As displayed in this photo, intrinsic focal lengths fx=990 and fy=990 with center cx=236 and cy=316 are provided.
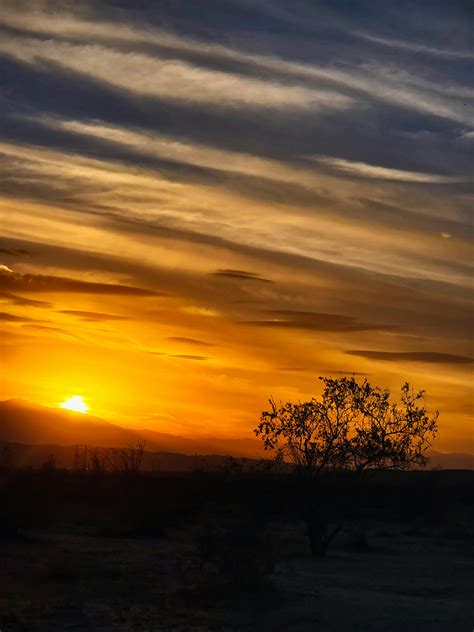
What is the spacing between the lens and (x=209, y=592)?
21.8 metres

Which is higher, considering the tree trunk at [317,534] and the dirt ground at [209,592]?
the tree trunk at [317,534]

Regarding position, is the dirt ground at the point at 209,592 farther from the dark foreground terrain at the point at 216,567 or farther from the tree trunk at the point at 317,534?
the tree trunk at the point at 317,534

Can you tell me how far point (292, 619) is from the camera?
19.1m

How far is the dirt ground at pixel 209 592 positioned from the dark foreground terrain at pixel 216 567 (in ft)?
0.13

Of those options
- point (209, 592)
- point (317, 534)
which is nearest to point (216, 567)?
point (209, 592)

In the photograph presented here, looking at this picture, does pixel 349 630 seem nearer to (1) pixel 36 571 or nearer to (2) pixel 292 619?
(2) pixel 292 619

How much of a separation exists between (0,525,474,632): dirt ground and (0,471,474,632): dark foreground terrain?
0.04 metres

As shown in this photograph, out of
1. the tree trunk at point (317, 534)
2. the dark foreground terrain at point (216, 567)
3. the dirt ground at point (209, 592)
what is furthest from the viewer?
the tree trunk at point (317, 534)

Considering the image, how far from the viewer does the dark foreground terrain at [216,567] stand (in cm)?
1930

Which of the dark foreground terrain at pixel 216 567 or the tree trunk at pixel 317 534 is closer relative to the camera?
the dark foreground terrain at pixel 216 567

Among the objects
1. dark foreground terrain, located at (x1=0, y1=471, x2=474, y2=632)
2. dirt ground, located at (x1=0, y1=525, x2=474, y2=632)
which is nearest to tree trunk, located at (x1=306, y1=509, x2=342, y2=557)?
dirt ground, located at (x1=0, y1=525, x2=474, y2=632)

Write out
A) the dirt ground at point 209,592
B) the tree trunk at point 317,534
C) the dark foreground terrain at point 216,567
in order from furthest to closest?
the tree trunk at point 317,534
the dark foreground terrain at point 216,567
the dirt ground at point 209,592

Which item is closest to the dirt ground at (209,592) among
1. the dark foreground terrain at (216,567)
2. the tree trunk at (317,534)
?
the dark foreground terrain at (216,567)

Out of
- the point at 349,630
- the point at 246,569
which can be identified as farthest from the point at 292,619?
the point at 246,569
